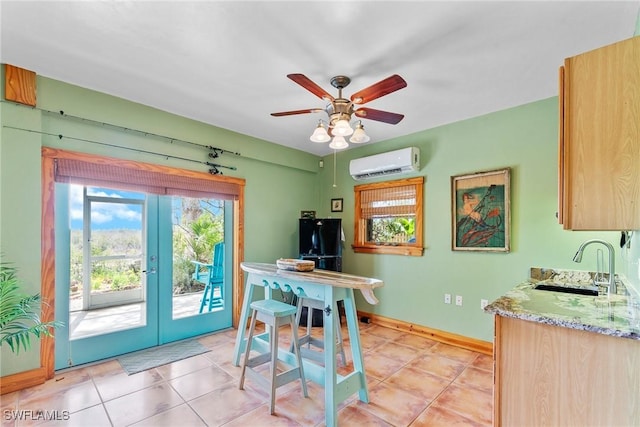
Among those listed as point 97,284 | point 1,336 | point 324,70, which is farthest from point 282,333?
point 324,70

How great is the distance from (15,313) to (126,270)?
3.31 ft

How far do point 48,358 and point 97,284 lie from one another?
2.17 feet

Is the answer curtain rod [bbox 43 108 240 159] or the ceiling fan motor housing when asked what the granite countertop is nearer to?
the ceiling fan motor housing

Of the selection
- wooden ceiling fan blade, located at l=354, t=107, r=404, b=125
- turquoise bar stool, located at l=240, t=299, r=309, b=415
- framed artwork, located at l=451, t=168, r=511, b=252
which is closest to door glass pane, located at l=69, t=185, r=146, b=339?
turquoise bar stool, located at l=240, t=299, r=309, b=415

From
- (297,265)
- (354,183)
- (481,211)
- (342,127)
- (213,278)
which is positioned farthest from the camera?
(354,183)

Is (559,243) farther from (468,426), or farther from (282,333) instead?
(282,333)

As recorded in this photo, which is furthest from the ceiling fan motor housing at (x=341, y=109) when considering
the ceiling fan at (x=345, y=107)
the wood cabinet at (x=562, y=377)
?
the wood cabinet at (x=562, y=377)

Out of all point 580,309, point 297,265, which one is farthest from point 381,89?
point 580,309

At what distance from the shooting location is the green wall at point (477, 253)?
281cm

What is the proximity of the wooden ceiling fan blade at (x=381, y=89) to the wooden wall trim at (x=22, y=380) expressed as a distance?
3295 mm

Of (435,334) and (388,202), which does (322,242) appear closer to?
(388,202)

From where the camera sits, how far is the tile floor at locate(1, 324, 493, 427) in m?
2.04

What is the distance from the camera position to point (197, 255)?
3562mm

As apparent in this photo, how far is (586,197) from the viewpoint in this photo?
1.33 m
